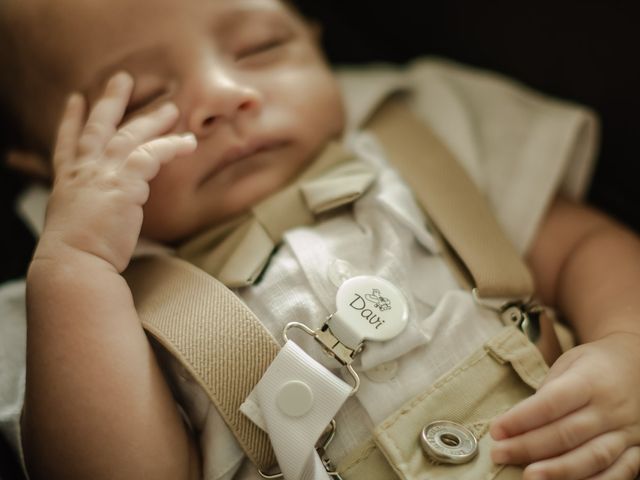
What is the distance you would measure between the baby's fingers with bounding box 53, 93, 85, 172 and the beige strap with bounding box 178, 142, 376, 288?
0.22 meters

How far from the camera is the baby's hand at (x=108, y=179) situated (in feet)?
2.46

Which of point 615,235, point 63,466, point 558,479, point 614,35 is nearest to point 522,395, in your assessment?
point 558,479

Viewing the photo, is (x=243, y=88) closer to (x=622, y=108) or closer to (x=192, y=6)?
(x=192, y=6)

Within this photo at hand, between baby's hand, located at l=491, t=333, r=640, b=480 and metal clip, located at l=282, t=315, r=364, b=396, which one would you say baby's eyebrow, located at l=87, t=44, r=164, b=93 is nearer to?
metal clip, located at l=282, t=315, r=364, b=396

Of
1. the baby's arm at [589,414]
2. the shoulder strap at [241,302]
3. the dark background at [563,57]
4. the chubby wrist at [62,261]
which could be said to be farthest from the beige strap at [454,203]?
the chubby wrist at [62,261]

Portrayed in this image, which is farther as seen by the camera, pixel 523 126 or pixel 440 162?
pixel 523 126

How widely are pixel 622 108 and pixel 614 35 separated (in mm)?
125

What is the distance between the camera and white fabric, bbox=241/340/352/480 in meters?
0.67

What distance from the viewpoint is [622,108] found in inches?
40.8

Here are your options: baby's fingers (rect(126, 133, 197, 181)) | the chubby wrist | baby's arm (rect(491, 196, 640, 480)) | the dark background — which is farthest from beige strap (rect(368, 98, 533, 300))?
the chubby wrist

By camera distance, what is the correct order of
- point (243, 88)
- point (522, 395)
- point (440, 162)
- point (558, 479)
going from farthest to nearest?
point (440, 162), point (243, 88), point (522, 395), point (558, 479)

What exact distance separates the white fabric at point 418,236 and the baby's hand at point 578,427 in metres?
0.13

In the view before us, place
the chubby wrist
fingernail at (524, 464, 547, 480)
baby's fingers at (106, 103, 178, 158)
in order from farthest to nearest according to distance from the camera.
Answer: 1. baby's fingers at (106, 103, 178, 158)
2. the chubby wrist
3. fingernail at (524, 464, 547, 480)

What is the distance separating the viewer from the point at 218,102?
86 cm
